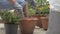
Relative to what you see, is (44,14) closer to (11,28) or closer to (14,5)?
(14,5)

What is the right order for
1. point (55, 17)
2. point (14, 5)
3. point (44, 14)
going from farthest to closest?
point (44, 14) < point (14, 5) < point (55, 17)

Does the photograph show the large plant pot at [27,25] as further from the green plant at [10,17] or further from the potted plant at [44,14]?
the potted plant at [44,14]

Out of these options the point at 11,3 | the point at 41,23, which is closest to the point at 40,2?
the point at 41,23

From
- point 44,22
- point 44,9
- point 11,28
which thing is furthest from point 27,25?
point 44,9

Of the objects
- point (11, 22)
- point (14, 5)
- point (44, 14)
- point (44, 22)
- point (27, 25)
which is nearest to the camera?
point (11, 22)

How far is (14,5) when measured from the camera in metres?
2.75

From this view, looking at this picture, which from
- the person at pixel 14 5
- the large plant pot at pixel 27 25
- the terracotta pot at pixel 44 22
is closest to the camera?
the large plant pot at pixel 27 25

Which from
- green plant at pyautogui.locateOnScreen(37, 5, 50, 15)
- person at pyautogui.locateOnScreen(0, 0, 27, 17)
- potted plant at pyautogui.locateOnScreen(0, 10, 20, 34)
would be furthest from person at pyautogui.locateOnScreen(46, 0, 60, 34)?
green plant at pyautogui.locateOnScreen(37, 5, 50, 15)

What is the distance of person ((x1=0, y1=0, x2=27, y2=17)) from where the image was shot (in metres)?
2.72

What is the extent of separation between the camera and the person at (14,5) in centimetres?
272

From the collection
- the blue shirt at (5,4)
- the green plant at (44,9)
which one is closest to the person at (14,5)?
the blue shirt at (5,4)

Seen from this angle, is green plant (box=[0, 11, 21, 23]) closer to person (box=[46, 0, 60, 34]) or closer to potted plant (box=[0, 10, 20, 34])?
potted plant (box=[0, 10, 20, 34])

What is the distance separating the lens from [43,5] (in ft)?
11.2

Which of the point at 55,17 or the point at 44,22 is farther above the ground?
the point at 55,17
